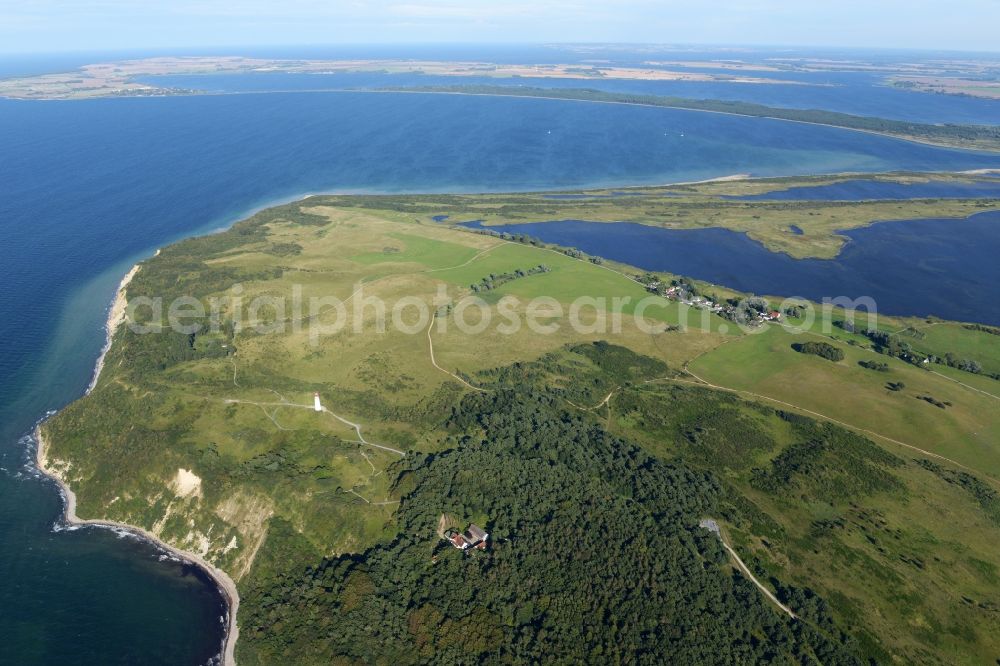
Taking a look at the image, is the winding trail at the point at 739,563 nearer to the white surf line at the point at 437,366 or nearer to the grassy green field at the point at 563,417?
the grassy green field at the point at 563,417

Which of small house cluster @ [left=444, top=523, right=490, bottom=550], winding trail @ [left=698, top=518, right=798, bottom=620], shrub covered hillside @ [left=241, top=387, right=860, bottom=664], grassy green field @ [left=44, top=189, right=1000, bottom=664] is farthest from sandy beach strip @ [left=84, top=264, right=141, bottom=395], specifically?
winding trail @ [left=698, top=518, right=798, bottom=620]

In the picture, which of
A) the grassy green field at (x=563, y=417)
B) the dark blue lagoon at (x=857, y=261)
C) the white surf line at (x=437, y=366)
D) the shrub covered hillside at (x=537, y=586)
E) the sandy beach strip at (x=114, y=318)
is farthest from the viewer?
the dark blue lagoon at (x=857, y=261)

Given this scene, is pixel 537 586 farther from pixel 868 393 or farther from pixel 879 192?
pixel 879 192

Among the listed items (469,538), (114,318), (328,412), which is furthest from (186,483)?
(114,318)

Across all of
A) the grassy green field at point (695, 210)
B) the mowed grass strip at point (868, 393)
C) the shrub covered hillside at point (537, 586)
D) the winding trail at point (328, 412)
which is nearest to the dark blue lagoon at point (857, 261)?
the grassy green field at point (695, 210)

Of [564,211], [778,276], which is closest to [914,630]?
[778,276]

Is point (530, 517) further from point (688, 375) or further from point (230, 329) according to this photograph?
point (230, 329)
